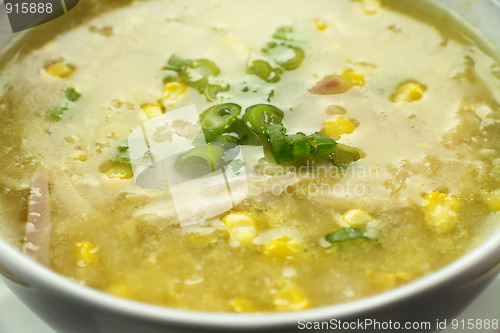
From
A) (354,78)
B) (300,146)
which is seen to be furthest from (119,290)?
(354,78)

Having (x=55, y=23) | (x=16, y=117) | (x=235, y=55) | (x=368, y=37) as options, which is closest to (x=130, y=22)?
(x=55, y=23)

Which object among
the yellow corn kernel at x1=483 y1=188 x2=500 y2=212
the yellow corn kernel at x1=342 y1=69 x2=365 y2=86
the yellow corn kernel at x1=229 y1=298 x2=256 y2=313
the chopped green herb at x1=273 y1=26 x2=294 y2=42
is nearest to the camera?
the yellow corn kernel at x1=229 y1=298 x2=256 y2=313

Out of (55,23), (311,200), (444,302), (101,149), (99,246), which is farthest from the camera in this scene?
(55,23)

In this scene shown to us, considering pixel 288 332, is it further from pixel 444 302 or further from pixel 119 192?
pixel 119 192

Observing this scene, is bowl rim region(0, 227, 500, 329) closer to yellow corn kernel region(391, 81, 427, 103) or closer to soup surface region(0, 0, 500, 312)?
soup surface region(0, 0, 500, 312)

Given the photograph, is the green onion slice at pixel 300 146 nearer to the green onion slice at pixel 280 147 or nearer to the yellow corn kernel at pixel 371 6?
the green onion slice at pixel 280 147

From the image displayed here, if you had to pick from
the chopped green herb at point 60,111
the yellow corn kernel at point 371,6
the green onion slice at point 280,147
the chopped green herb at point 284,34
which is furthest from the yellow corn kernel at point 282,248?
the yellow corn kernel at point 371,6

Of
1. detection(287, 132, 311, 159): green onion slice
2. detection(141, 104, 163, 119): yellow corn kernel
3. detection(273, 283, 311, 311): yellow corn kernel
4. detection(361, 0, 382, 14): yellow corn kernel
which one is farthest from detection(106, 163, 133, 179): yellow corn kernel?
detection(361, 0, 382, 14): yellow corn kernel
